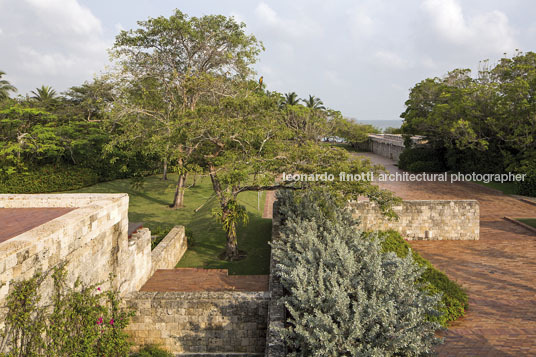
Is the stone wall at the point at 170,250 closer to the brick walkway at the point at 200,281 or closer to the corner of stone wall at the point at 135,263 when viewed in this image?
the brick walkway at the point at 200,281

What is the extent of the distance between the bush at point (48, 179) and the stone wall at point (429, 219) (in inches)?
709

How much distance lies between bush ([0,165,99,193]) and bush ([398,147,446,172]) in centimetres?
2648

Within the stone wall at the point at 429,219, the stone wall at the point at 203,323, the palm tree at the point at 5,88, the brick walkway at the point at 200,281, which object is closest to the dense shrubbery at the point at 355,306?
the stone wall at the point at 203,323

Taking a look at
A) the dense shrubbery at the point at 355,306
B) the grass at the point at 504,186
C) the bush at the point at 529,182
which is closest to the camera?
the dense shrubbery at the point at 355,306

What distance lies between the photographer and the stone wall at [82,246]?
4312 millimetres

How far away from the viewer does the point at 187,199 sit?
1984 centimetres

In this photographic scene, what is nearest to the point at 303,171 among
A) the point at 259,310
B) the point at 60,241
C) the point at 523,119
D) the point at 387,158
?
the point at 259,310

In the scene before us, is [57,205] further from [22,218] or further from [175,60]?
[175,60]

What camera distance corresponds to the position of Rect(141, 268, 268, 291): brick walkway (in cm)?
832

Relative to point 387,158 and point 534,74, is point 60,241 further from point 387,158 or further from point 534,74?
point 387,158

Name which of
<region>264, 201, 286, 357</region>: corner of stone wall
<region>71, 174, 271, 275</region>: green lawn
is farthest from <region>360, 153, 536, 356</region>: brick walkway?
<region>71, 174, 271, 275</region>: green lawn

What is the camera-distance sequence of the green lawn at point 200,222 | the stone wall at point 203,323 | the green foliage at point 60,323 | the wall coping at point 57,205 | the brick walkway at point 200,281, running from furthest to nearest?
the green lawn at point 200,222
the brick walkway at point 200,281
the stone wall at point 203,323
the wall coping at point 57,205
the green foliage at point 60,323

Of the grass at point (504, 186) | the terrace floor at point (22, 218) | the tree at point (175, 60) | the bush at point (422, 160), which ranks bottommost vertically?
the terrace floor at point (22, 218)

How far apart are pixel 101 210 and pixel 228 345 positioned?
12.1ft
